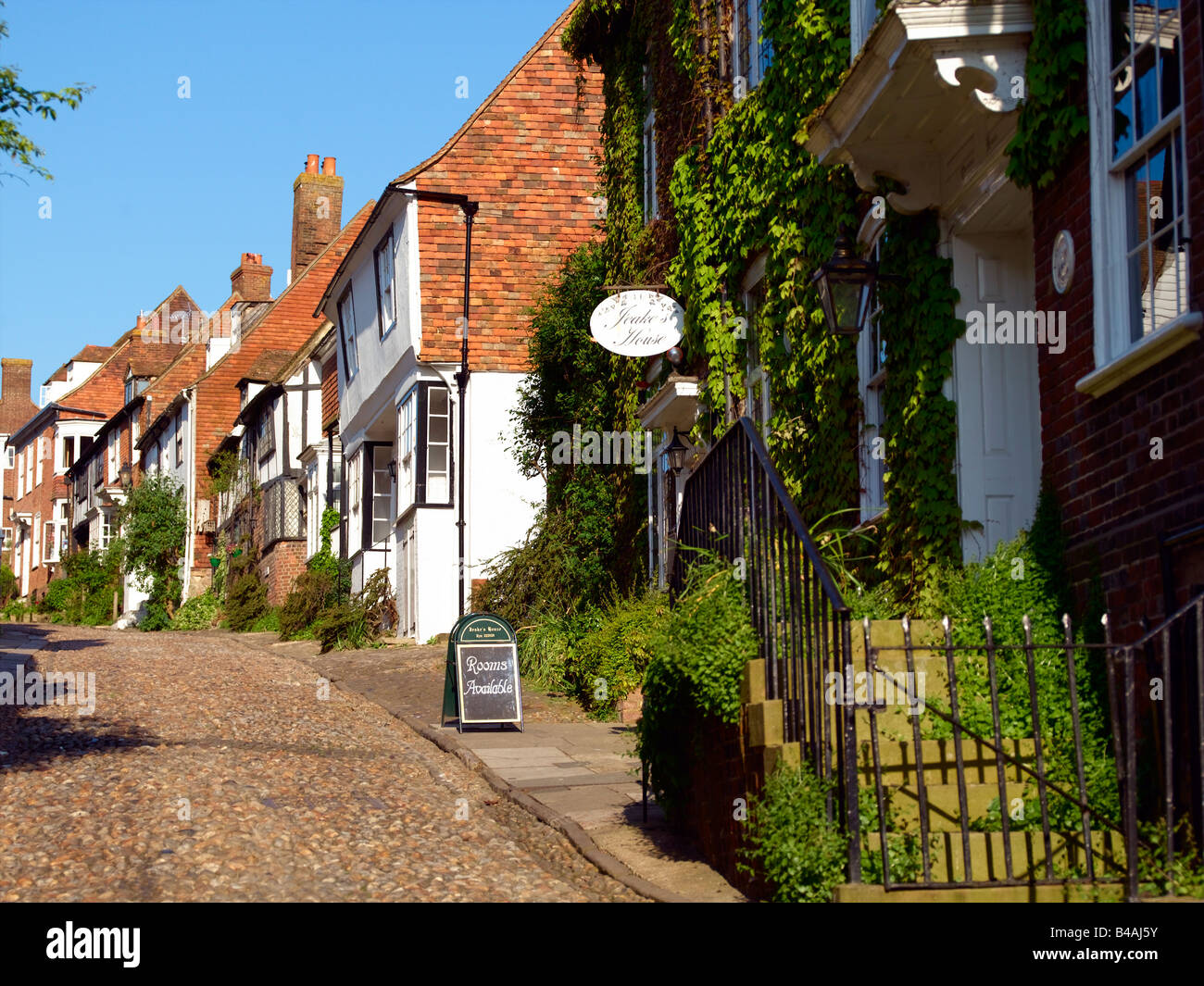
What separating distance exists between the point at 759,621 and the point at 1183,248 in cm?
261

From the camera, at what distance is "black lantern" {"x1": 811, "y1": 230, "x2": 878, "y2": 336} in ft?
29.2

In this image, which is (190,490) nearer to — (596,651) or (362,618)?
(362,618)

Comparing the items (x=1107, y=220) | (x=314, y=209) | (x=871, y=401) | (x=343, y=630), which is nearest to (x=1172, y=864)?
(x=1107, y=220)

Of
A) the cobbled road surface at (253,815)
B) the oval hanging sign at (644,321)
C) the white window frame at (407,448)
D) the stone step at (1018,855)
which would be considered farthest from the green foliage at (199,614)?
the stone step at (1018,855)

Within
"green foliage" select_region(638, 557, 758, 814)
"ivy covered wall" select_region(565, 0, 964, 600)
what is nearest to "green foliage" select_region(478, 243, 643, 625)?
"ivy covered wall" select_region(565, 0, 964, 600)

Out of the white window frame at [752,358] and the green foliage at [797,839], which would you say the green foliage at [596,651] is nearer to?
the white window frame at [752,358]

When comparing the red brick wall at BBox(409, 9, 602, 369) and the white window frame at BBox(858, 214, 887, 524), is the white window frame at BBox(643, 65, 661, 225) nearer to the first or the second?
the red brick wall at BBox(409, 9, 602, 369)

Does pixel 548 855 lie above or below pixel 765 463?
below

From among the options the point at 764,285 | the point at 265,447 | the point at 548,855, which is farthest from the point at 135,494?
the point at 548,855

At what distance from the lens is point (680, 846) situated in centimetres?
787

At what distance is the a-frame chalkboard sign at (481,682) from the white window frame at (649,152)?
5449 millimetres

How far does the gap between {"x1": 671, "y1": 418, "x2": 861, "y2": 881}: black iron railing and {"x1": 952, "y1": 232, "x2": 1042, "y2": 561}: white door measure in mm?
1447

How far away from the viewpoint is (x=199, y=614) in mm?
36656
